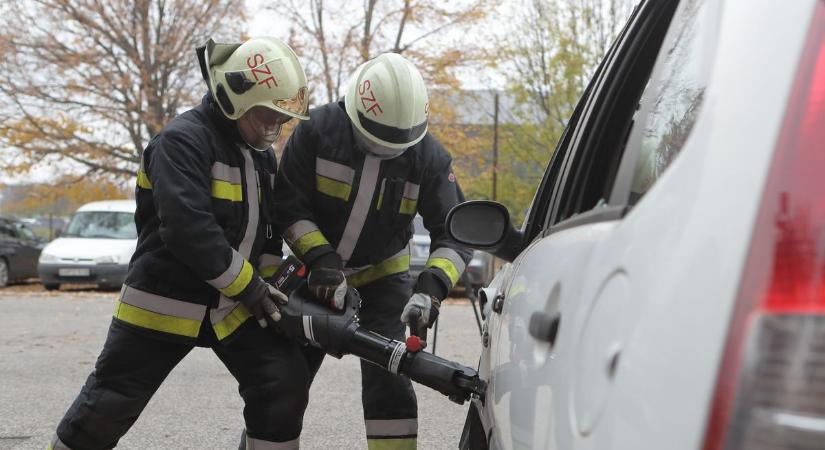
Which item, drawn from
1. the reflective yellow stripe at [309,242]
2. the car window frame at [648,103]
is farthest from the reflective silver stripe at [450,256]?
the car window frame at [648,103]

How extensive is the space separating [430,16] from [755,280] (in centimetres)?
1635

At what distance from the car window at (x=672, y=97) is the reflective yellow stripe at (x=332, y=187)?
184 centimetres

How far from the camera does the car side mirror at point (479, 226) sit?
228cm

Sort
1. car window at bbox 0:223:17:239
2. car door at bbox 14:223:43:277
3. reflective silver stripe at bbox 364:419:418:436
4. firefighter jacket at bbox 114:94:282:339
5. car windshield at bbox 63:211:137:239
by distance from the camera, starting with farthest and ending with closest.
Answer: car door at bbox 14:223:43:277 → car window at bbox 0:223:17:239 → car windshield at bbox 63:211:137:239 → reflective silver stripe at bbox 364:419:418:436 → firefighter jacket at bbox 114:94:282:339

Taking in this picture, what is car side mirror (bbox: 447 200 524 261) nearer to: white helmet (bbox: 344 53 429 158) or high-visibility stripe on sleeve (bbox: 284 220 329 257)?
white helmet (bbox: 344 53 429 158)

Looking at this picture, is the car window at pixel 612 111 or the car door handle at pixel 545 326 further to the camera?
the car window at pixel 612 111

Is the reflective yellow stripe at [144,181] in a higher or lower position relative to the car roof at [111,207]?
higher

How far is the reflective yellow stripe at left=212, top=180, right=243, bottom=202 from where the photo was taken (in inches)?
111

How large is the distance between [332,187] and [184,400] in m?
2.54

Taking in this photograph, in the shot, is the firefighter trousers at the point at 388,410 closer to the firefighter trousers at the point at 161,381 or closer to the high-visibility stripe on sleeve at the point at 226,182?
the firefighter trousers at the point at 161,381

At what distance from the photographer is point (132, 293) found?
9.16 feet

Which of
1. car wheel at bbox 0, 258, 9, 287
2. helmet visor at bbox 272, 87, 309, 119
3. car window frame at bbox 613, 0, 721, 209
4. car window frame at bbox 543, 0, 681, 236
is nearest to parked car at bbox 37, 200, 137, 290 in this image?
car wheel at bbox 0, 258, 9, 287

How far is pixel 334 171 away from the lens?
10.3ft

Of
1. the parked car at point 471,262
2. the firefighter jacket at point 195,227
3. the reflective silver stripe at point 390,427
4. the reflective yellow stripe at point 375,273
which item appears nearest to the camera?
the firefighter jacket at point 195,227
